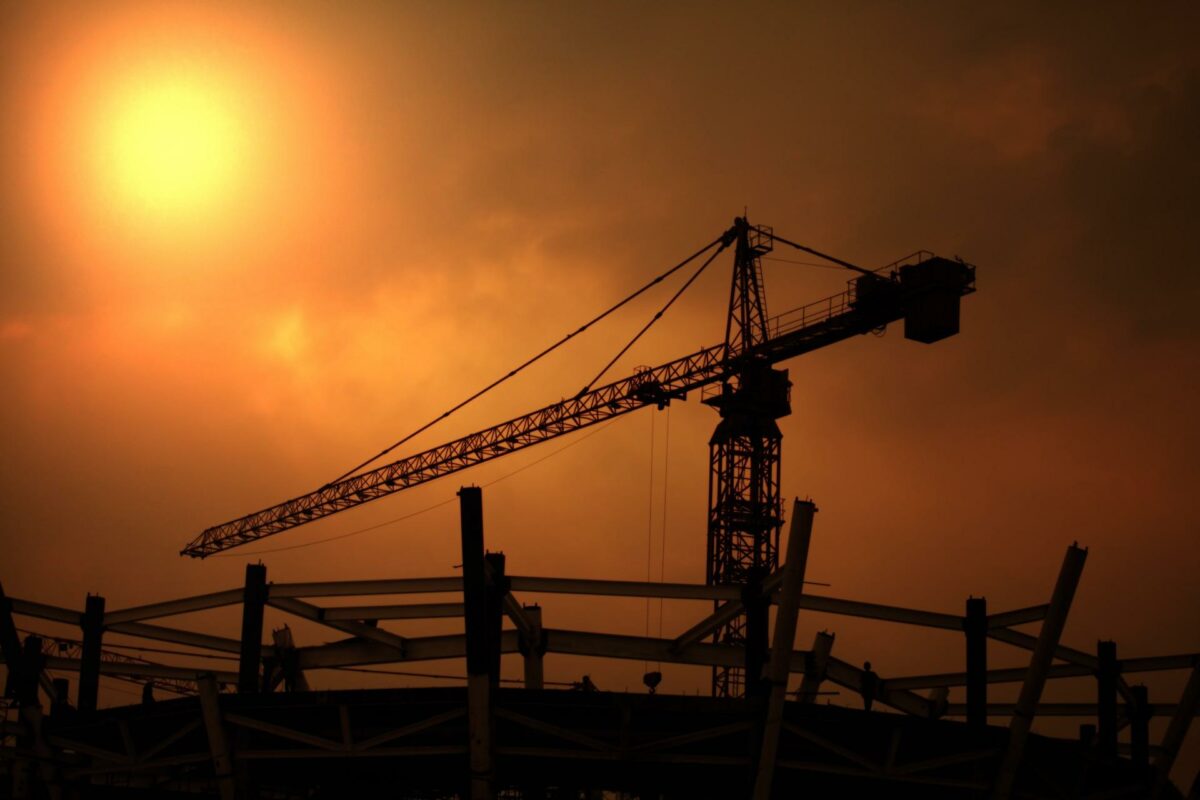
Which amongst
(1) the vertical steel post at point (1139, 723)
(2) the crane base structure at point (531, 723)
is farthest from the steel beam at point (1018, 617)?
(1) the vertical steel post at point (1139, 723)

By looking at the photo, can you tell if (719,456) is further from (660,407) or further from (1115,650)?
(1115,650)

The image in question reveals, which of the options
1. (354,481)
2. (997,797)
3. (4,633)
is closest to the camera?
(997,797)

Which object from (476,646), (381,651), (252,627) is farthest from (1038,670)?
(252,627)

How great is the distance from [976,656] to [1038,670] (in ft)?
46.3

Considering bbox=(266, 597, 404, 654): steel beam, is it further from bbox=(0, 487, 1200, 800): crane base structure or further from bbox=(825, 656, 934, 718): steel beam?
bbox=(825, 656, 934, 718): steel beam

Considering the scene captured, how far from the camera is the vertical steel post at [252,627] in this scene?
58.1 m

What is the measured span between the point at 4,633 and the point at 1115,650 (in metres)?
43.1

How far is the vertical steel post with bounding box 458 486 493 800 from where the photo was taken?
44.8m

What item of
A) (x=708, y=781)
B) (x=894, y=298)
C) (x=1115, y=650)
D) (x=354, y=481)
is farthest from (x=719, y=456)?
(x=708, y=781)

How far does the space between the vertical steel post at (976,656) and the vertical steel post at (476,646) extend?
2250 centimetres

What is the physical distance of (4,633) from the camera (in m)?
56.9

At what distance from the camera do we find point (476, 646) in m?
44.8

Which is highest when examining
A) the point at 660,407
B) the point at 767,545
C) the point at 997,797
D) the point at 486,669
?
the point at 660,407

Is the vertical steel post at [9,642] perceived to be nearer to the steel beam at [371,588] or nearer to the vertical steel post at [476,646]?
the steel beam at [371,588]
